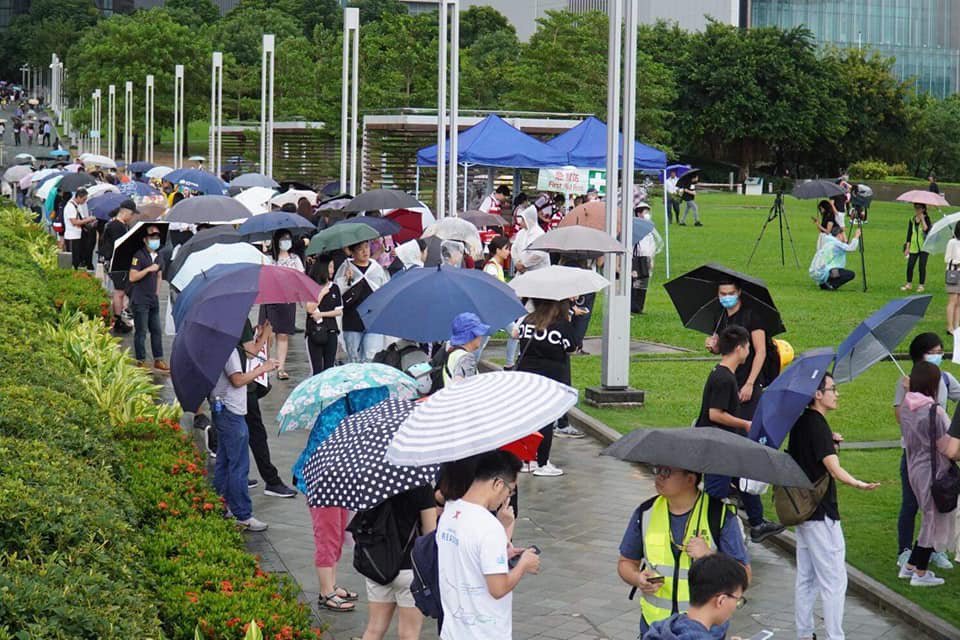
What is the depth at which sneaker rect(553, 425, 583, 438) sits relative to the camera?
13.6m

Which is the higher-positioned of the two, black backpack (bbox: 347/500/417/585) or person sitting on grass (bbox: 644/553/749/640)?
person sitting on grass (bbox: 644/553/749/640)

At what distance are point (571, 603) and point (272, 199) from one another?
16.2m

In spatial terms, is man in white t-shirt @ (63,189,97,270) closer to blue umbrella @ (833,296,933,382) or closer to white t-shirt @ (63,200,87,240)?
white t-shirt @ (63,200,87,240)

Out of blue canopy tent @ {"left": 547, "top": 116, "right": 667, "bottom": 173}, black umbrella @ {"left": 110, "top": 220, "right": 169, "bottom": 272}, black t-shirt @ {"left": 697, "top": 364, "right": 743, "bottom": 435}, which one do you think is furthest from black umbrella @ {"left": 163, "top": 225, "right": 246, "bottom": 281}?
blue canopy tent @ {"left": 547, "top": 116, "right": 667, "bottom": 173}

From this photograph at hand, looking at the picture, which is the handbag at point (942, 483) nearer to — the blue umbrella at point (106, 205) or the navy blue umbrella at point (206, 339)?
the navy blue umbrella at point (206, 339)

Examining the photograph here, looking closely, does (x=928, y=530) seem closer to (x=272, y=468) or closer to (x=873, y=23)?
(x=272, y=468)

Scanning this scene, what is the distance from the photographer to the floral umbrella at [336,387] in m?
7.84

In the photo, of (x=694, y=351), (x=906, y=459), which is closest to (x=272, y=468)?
(x=906, y=459)

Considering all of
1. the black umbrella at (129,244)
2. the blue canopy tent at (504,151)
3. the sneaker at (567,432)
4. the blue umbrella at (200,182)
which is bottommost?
the sneaker at (567,432)

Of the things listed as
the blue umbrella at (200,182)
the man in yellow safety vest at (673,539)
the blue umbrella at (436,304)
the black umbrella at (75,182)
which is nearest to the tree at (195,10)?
the blue umbrella at (200,182)

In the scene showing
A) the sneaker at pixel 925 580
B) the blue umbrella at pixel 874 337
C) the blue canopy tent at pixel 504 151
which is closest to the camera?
the blue umbrella at pixel 874 337

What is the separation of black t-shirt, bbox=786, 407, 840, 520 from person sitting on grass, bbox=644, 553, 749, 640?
266cm

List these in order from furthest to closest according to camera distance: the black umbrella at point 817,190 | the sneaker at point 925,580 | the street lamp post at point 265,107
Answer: the street lamp post at point 265,107 → the black umbrella at point 817,190 → the sneaker at point 925,580

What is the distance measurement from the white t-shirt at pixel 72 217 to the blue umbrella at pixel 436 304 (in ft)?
51.6
